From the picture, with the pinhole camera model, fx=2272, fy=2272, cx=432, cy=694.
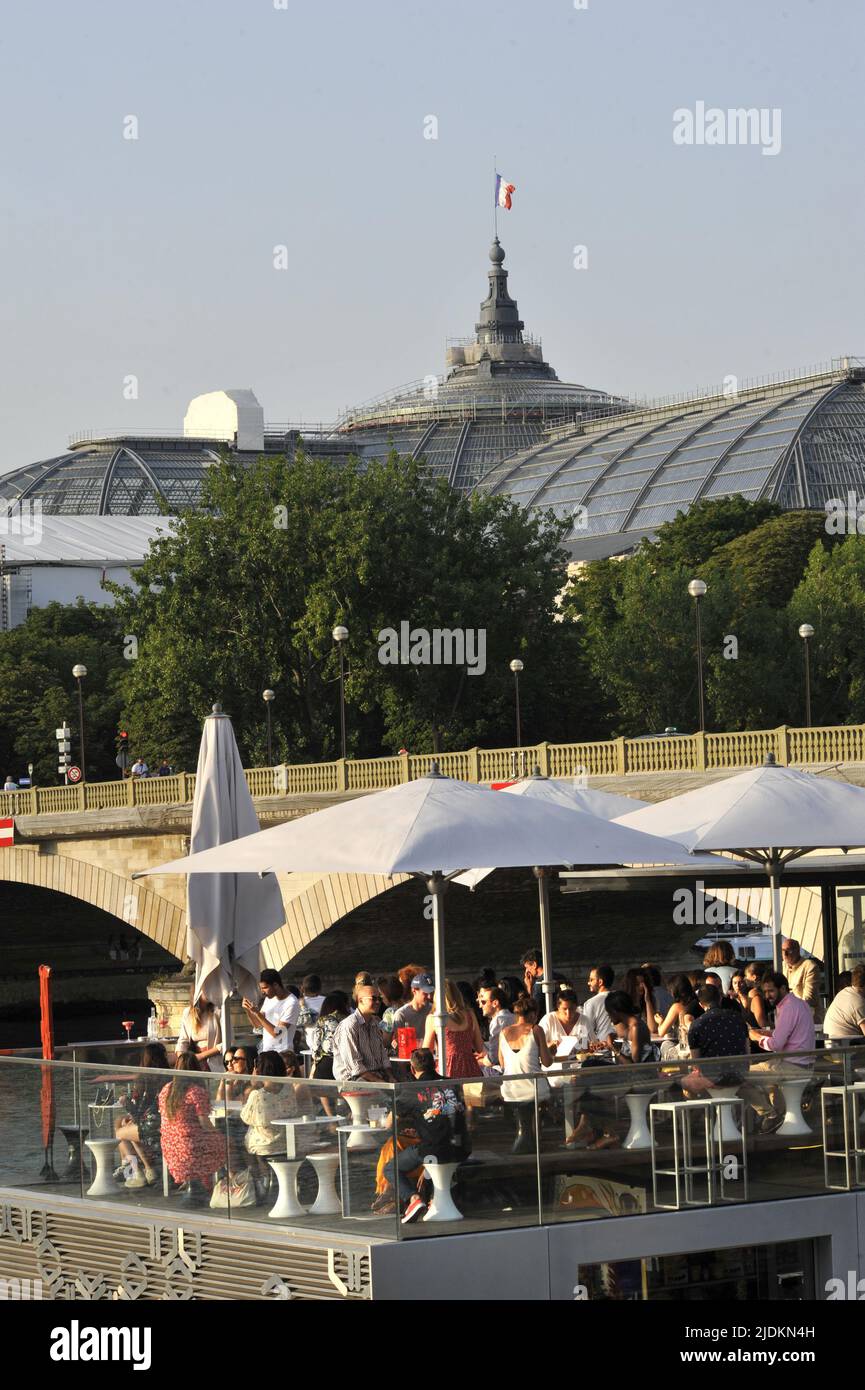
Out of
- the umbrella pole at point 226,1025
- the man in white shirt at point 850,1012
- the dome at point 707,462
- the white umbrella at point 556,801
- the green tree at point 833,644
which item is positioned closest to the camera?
the man in white shirt at point 850,1012

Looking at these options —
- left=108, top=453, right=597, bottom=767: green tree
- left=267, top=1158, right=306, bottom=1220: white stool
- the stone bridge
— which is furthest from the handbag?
left=108, top=453, right=597, bottom=767: green tree

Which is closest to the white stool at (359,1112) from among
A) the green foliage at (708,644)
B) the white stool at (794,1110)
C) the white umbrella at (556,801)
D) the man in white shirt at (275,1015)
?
the white stool at (794,1110)

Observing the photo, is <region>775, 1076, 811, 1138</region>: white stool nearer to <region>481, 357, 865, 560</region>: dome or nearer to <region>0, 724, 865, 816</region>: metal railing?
<region>0, 724, 865, 816</region>: metal railing

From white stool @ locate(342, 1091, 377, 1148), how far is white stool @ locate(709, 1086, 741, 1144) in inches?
92.8

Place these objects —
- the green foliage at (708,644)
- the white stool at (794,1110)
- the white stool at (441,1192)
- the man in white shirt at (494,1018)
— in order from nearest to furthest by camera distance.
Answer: the white stool at (441,1192) < the white stool at (794,1110) < the man in white shirt at (494,1018) < the green foliage at (708,644)

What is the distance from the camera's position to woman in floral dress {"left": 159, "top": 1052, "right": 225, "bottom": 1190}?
1516cm

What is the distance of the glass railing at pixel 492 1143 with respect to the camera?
1398cm

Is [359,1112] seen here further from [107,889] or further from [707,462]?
[707,462]

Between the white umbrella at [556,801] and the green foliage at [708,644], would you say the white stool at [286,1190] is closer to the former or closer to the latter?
the white umbrella at [556,801]

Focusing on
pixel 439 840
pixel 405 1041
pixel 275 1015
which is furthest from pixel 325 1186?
pixel 275 1015

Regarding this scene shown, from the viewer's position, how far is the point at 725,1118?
48.8ft

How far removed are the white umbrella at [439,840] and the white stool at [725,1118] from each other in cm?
252
